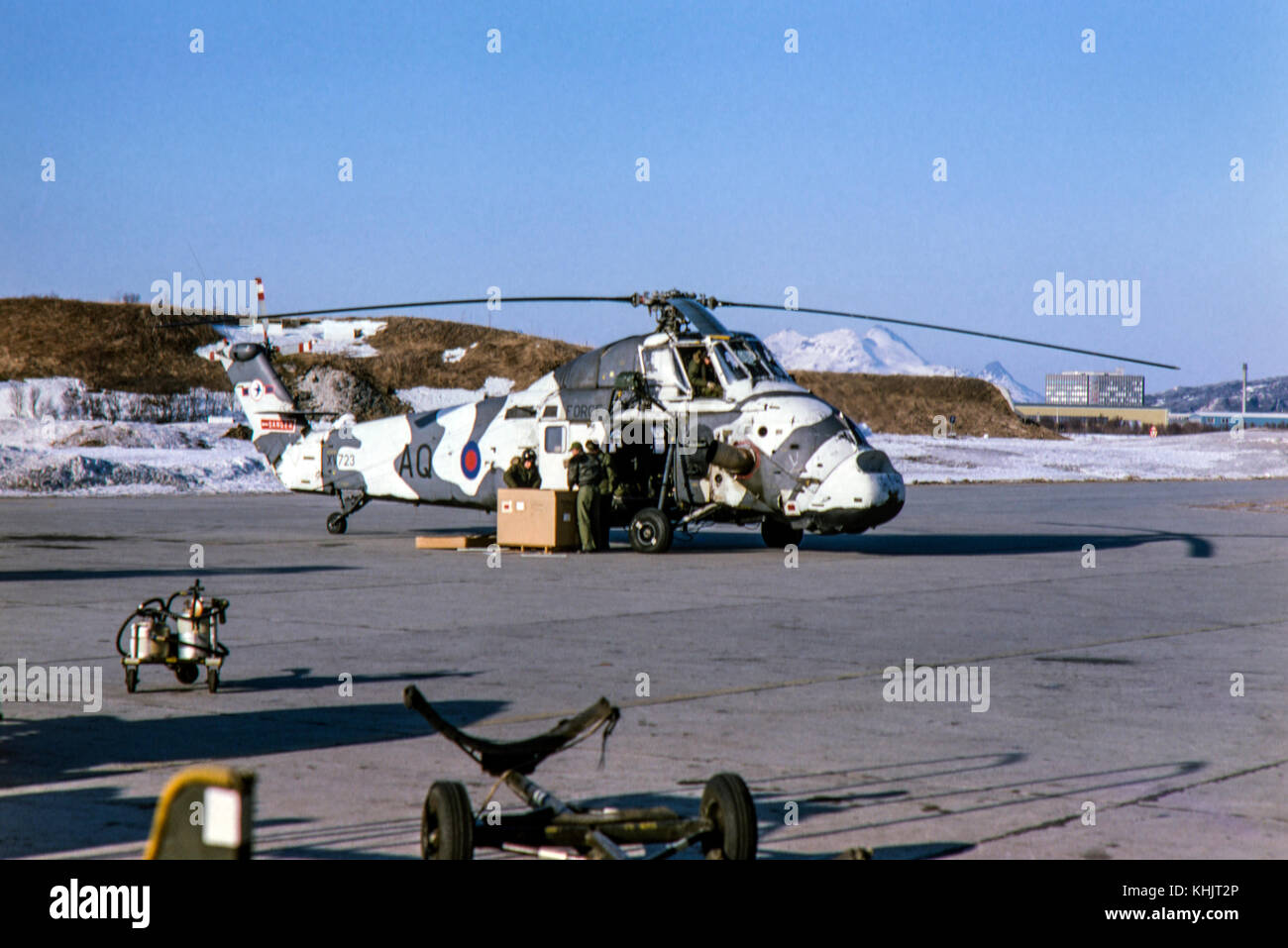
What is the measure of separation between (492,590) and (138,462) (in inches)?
1235

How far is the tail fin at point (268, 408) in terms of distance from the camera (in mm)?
26469

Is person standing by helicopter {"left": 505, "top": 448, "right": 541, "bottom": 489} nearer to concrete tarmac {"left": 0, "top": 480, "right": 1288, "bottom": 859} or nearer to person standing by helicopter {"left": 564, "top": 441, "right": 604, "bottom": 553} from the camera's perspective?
person standing by helicopter {"left": 564, "top": 441, "right": 604, "bottom": 553}

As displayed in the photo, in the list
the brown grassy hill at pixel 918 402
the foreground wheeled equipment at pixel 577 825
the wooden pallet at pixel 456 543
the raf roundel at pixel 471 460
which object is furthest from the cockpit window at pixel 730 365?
the brown grassy hill at pixel 918 402

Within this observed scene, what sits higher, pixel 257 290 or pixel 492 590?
pixel 257 290

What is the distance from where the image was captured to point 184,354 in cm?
8544

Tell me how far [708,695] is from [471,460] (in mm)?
14199

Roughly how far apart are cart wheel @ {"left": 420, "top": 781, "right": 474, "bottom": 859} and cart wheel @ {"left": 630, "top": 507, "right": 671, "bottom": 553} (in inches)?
645

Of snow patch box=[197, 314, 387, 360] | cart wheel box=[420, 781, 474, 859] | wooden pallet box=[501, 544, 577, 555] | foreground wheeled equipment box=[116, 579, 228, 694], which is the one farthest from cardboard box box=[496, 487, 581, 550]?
snow patch box=[197, 314, 387, 360]

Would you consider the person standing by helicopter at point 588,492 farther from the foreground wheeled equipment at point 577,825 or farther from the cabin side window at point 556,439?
the foreground wheeled equipment at point 577,825

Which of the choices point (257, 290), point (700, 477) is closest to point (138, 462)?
point (257, 290)

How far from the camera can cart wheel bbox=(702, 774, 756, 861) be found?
513 cm

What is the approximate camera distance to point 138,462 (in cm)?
4459

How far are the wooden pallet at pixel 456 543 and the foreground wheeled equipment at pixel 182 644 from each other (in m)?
13.0
